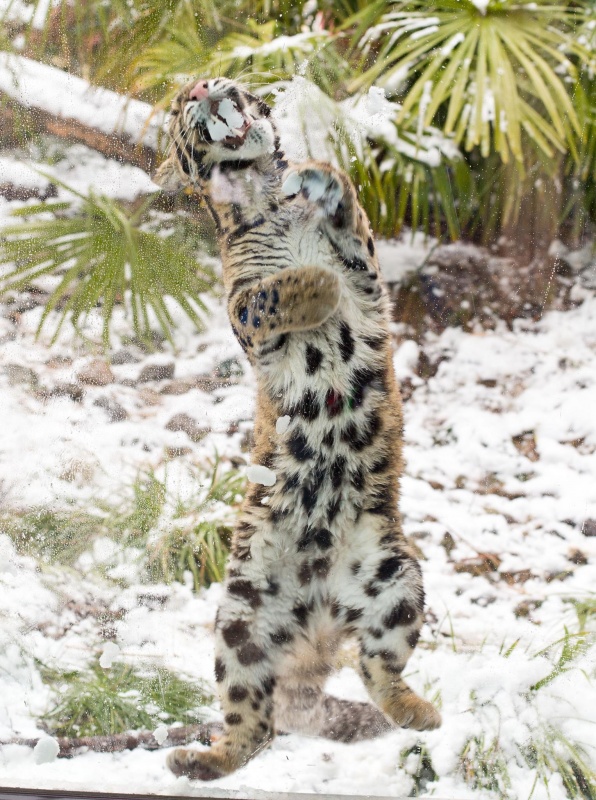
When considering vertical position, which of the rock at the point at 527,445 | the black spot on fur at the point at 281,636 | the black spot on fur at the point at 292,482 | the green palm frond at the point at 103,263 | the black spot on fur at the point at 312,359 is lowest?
the black spot on fur at the point at 281,636

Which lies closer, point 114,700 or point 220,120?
point 220,120

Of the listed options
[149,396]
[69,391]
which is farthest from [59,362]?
[149,396]

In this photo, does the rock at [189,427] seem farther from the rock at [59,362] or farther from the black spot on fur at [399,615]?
the black spot on fur at [399,615]

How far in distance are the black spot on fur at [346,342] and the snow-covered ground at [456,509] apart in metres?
0.08

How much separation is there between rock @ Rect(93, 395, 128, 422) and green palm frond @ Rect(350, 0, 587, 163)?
631 mm

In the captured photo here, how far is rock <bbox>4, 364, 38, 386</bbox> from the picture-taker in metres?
1.22

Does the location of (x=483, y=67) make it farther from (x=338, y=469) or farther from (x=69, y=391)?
(x=69, y=391)

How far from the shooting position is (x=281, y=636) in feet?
3.77

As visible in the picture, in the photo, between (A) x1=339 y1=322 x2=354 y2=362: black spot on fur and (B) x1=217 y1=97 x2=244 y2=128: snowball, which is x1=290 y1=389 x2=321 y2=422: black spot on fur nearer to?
(A) x1=339 y1=322 x2=354 y2=362: black spot on fur

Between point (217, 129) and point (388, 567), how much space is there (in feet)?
2.38

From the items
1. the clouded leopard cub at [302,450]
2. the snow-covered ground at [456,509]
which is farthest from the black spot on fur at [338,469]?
the snow-covered ground at [456,509]

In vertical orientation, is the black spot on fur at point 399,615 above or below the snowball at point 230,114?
below

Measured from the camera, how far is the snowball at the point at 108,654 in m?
1.23

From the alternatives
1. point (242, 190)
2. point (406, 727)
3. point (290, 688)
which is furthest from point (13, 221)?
point (406, 727)
